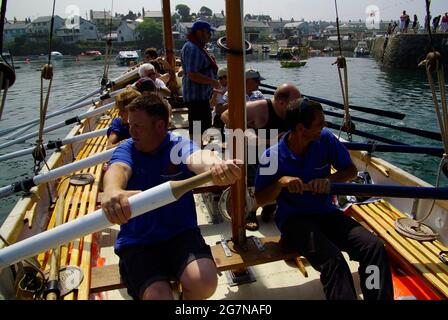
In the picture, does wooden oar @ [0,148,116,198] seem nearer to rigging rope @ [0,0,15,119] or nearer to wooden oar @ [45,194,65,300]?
wooden oar @ [45,194,65,300]

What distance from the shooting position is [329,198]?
283cm

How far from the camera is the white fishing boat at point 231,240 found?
6.24 feet

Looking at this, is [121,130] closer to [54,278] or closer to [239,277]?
[54,278]

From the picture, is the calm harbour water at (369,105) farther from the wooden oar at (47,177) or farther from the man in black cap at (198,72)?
the man in black cap at (198,72)

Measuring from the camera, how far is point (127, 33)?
86.1 m

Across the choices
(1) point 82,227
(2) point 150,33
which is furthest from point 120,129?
(2) point 150,33

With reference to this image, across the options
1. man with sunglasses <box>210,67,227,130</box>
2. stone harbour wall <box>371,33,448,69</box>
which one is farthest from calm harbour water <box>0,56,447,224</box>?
man with sunglasses <box>210,67,227,130</box>

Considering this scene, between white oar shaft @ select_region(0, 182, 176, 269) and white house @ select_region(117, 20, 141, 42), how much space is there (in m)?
92.1

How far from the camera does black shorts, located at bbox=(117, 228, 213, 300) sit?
210 cm

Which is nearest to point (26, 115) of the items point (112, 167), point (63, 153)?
point (63, 153)
